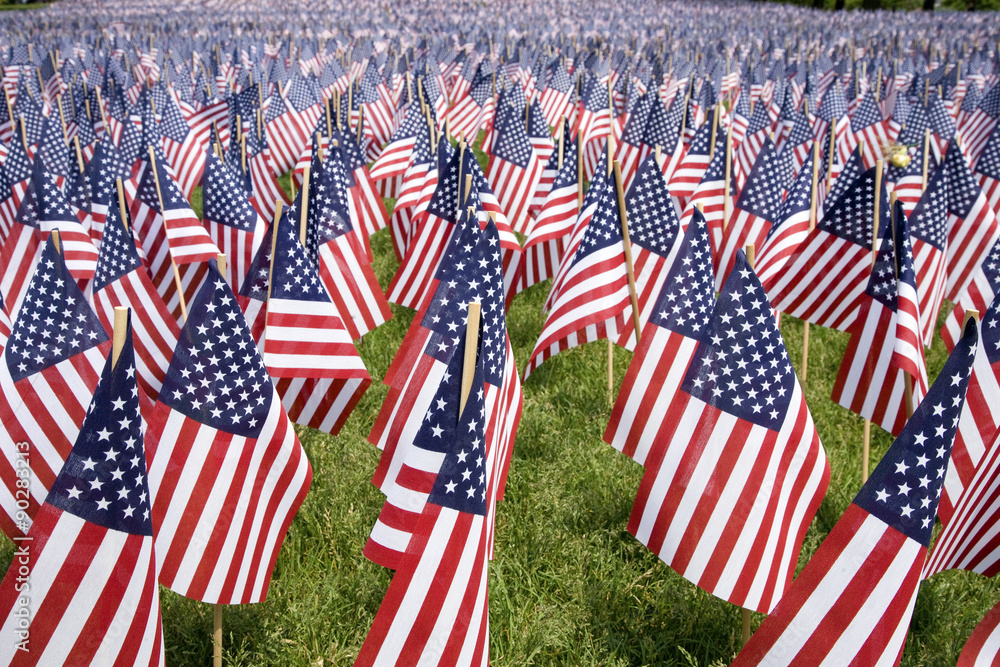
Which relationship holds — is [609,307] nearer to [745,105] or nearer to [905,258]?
[905,258]

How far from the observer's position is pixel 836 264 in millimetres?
6359

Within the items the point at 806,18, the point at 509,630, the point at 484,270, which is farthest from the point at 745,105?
the point at 806,18

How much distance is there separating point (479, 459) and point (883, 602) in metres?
1.56

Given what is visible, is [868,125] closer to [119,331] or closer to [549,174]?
[549,174]

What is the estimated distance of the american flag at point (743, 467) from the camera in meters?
3.83

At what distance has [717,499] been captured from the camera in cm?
388

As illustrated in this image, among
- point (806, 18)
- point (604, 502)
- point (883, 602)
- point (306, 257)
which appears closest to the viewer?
point (883, 602)

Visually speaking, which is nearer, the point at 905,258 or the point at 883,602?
the point at 883,602

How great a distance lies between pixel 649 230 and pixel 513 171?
3.91 meters

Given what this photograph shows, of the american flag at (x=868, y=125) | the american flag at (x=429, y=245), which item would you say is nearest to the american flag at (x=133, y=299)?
the american flag at (x=429, y=245)

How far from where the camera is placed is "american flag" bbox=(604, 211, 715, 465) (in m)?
4.54

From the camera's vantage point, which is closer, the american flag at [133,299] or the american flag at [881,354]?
the american flag at [881,354]

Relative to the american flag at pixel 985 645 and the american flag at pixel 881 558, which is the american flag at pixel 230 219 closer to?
the american flag at pixel 881 558

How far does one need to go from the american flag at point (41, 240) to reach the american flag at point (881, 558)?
19.0 ft
